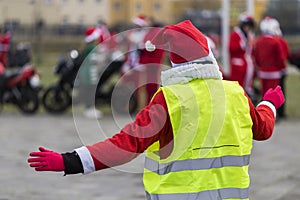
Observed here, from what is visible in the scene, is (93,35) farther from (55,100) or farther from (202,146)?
(202,146)

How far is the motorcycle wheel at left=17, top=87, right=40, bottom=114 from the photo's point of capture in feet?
48.2

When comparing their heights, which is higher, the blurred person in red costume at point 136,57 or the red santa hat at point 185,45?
the red santa hat at point 185,45

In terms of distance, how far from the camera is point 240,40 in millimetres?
13758

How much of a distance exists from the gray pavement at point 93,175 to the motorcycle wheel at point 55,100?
2.08 m

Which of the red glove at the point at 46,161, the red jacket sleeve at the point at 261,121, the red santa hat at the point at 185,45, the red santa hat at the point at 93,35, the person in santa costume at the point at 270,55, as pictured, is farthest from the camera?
the red santa hat at the point at 93,35

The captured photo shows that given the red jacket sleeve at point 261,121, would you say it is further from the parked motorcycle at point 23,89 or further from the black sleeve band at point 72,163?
the parked motorcycle at point 23,89

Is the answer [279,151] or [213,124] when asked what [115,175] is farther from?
[213,124]

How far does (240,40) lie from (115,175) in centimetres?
554

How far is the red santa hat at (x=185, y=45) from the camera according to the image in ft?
12.7

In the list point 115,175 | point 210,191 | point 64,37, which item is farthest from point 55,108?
point 64,37

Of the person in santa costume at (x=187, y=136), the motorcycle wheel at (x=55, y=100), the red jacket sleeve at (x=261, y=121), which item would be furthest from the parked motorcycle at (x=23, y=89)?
the person in santa costume at (x=187, y=136)

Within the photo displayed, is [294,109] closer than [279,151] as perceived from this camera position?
No

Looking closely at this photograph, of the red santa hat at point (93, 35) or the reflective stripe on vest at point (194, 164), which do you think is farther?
the red santa hat at point (93, 35)

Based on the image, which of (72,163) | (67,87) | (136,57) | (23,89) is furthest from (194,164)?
(23,89)
